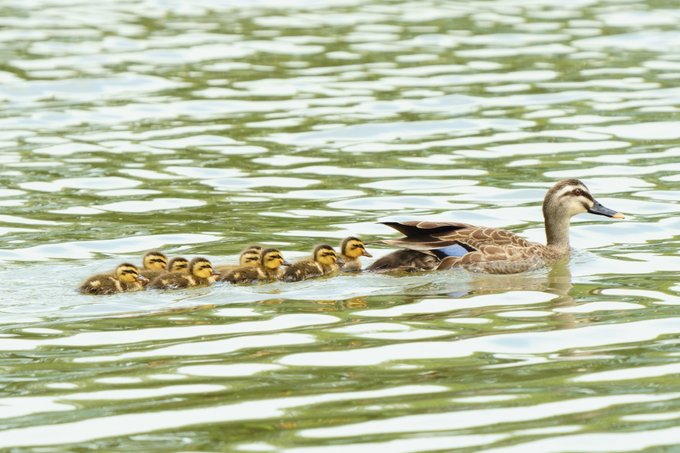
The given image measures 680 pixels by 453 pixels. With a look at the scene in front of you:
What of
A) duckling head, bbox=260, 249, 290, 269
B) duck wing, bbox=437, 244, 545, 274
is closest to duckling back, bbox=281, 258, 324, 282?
duckling head, bbox=260, 249, 290, 269

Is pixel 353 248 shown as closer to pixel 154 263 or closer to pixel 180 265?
pixel 180 265

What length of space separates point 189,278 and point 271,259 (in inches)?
24.8

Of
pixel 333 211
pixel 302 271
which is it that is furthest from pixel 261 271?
pixel 333 211

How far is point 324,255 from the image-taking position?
39.9 feet

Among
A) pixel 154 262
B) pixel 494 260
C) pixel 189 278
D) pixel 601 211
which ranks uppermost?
pixel 154 262

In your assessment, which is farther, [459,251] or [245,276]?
[459,251]

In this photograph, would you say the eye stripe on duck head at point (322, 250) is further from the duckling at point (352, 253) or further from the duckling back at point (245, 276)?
the duckling back at point (245, 276)

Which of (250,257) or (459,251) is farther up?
(250,257)

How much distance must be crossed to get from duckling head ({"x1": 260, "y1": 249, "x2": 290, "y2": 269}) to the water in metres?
0.18

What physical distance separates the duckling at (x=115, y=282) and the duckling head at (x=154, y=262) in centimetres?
38

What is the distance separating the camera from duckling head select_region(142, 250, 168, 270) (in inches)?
474

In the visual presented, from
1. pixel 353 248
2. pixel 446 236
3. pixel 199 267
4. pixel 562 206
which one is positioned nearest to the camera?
pixel 199 267

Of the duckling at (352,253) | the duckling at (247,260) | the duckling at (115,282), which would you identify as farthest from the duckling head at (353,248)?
the duckling at (115,282)

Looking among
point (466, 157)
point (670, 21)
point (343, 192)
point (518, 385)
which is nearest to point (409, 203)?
point (343, 192)
